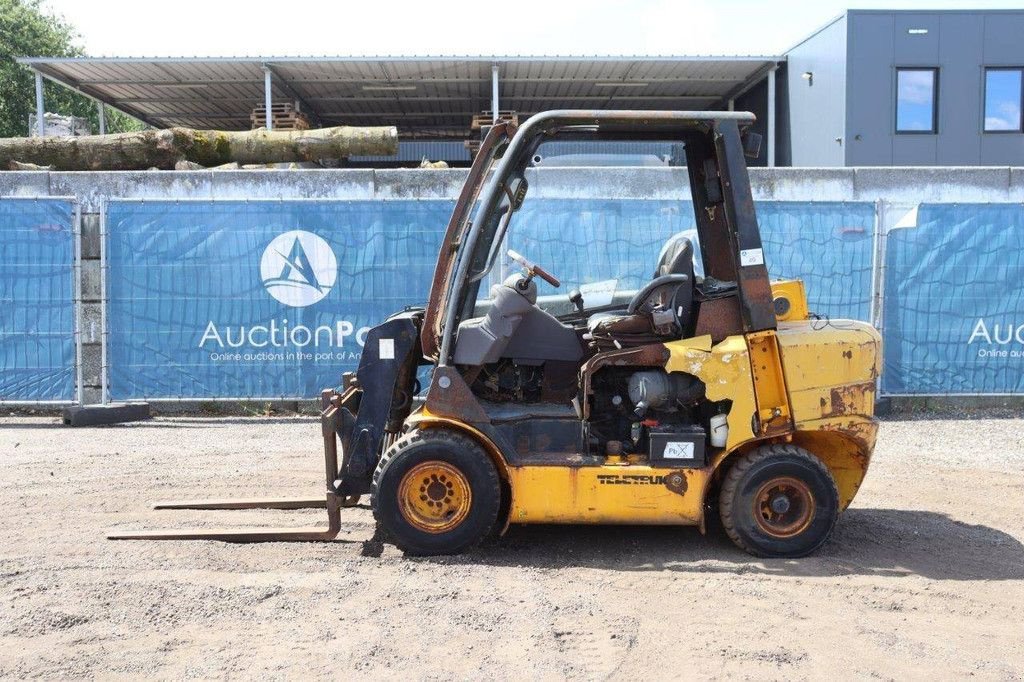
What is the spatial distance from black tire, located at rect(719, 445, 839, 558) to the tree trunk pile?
10543mm

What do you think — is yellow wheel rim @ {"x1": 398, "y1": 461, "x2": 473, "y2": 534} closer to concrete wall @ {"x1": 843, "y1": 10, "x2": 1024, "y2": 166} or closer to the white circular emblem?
the white circular emblem

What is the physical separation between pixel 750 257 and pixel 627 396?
3.50 feet

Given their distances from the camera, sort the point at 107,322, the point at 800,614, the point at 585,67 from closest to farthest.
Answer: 1. the point at 800,614
2. the point at 107,322
3. the point at 585,67

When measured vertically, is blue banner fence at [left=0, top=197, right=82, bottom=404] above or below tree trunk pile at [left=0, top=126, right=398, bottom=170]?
below

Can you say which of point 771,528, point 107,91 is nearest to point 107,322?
point 771,528

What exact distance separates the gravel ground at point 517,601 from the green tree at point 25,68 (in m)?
31.4

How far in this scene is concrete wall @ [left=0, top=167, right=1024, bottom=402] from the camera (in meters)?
10.1

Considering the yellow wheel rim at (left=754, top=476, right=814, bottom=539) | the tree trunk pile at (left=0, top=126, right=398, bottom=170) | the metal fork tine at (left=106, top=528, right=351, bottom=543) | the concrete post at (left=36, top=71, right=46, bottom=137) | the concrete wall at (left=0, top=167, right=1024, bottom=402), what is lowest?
the metal fork tine at (left=106, top=528, right=351, bottom=543)

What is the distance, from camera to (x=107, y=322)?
9.99 m

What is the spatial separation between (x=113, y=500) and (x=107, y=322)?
4210 mm

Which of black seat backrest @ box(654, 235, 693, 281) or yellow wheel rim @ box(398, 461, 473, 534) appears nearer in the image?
yellow wheel rim @ box(398, 461, 473, 534)

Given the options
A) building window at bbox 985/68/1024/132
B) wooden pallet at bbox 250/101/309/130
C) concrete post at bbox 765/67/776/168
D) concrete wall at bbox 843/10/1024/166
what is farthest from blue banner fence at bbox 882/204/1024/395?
wooden pallet at bbox 250/101/309/130

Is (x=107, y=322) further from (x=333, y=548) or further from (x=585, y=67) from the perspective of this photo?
(x=585, y=67)

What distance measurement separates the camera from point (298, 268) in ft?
33.1
